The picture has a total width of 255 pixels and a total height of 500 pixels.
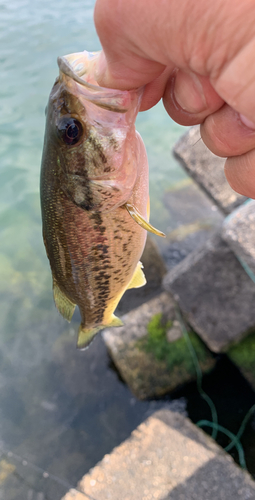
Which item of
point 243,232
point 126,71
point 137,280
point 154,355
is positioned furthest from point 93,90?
Result: point 154,355

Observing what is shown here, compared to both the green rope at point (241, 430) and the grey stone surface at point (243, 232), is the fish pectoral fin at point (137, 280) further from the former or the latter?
the green rope at point (241, 430)

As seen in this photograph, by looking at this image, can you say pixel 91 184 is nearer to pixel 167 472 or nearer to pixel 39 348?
pixel 167 472

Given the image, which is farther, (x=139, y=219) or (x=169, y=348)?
(x=169, y=348)

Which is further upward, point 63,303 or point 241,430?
point 63,303

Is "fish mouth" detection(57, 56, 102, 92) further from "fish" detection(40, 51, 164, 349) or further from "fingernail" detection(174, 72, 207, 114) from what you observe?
"fingernail" detection(174, 72, 207, 114)

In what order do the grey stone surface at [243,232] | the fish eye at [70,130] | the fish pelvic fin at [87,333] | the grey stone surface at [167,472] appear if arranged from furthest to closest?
the grey stone surface at [243,232], the grey stone surface at [167,472], the fish pelvic fin at [87,333], the fish eye at [70,130]

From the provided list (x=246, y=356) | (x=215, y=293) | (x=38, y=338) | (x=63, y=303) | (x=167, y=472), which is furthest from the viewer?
(x=38, y=338)

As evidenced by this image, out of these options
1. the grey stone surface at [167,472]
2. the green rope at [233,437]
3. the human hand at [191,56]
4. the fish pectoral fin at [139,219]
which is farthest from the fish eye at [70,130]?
the green rope at [233,437]
